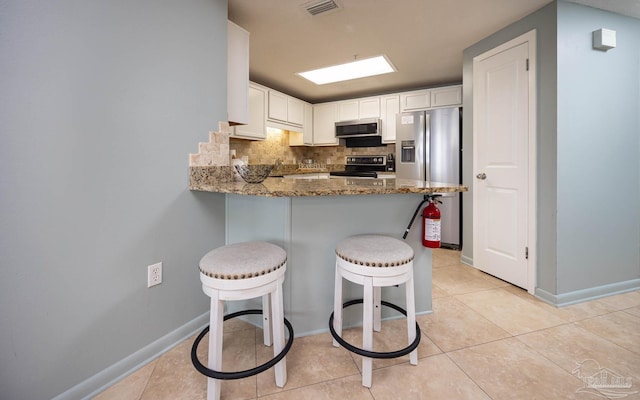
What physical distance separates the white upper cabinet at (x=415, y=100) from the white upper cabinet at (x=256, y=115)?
204 cm

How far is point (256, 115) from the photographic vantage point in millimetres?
3707

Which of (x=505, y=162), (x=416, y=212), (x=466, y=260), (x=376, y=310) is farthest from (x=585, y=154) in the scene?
(x=376, y=310)

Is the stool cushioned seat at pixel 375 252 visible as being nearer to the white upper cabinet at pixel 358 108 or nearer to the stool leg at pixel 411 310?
the stool leg at pixel 411 310

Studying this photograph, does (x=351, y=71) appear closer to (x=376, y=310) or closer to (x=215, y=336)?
(x=376, y=310)

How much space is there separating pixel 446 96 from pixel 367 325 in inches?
144

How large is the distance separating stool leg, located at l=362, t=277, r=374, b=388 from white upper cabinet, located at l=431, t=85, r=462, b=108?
349 cm

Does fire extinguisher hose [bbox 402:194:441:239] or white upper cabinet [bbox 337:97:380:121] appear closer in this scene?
fire extinguisher hose [bbox 402:194:441:239]

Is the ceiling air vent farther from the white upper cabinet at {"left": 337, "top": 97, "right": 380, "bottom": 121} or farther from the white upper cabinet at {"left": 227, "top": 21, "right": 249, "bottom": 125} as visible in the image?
the white upper cabinet at {"left": 337, "top": 97, "right": 380, "bottom": 121}

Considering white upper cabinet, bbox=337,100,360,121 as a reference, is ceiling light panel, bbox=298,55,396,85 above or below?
above

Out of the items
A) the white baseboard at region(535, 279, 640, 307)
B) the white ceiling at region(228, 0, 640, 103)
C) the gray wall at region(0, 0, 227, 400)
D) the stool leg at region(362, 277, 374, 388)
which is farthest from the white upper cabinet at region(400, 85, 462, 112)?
the stool leg at region(362, 277, 374, 388)

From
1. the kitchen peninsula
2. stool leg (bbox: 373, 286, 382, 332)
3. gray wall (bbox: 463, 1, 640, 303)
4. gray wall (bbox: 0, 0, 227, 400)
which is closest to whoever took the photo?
gray wall (bbox: 0, 0, 227, 400)

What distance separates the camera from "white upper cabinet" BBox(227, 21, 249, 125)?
213 centimetres

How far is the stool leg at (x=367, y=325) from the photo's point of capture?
123 centimetres

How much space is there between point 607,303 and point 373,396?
6.92 feet
